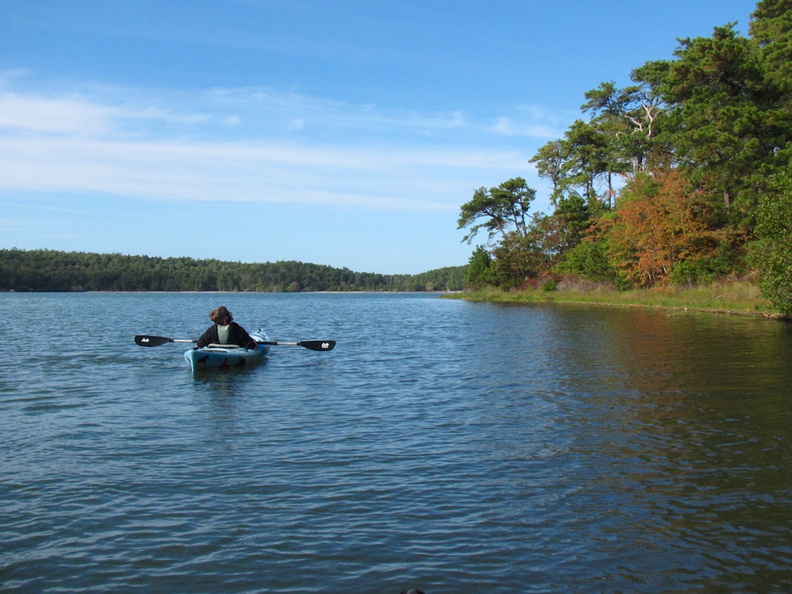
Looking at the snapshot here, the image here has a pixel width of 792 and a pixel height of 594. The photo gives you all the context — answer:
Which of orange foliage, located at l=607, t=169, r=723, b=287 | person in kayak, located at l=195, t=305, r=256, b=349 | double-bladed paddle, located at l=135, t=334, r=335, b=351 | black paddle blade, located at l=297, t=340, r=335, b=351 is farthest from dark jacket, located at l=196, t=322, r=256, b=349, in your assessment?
orange foliage, located at l=607, t=169, r=723, b=287

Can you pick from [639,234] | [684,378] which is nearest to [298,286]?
[639,234]

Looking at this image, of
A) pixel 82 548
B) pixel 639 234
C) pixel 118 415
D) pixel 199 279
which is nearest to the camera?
pixel 82 548

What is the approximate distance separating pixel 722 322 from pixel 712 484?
2390cm

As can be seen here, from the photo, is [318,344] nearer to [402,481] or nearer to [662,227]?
[402,481]

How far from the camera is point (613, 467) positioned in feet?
25.8

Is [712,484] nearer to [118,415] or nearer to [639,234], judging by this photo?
[118,415]

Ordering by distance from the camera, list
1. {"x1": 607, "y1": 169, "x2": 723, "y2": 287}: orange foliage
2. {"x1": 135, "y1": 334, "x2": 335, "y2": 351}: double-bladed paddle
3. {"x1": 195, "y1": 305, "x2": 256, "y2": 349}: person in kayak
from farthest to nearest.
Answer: {"x1": 607, "y1": 169, "x2": 723, "y2": 287}: orange foliage < {"x1": 135, "y1": 334, "x2": 335, "y2": 351}: double-bladed paddle < {"x1": 195, "y1": 305, "x2": 256, "y2": 349}: person in kayak

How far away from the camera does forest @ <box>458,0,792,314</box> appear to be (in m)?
31.8

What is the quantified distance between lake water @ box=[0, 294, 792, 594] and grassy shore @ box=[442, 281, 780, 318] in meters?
19.0

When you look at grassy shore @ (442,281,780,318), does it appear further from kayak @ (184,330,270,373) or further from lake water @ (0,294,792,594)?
kayak @ (184,330,270,373)

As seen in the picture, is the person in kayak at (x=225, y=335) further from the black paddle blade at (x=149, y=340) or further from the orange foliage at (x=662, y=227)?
the orange foliage at (x=662, y=227)

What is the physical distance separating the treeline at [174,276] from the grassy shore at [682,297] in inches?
2486

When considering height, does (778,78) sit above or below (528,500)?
above

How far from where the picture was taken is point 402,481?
24.3 feet
